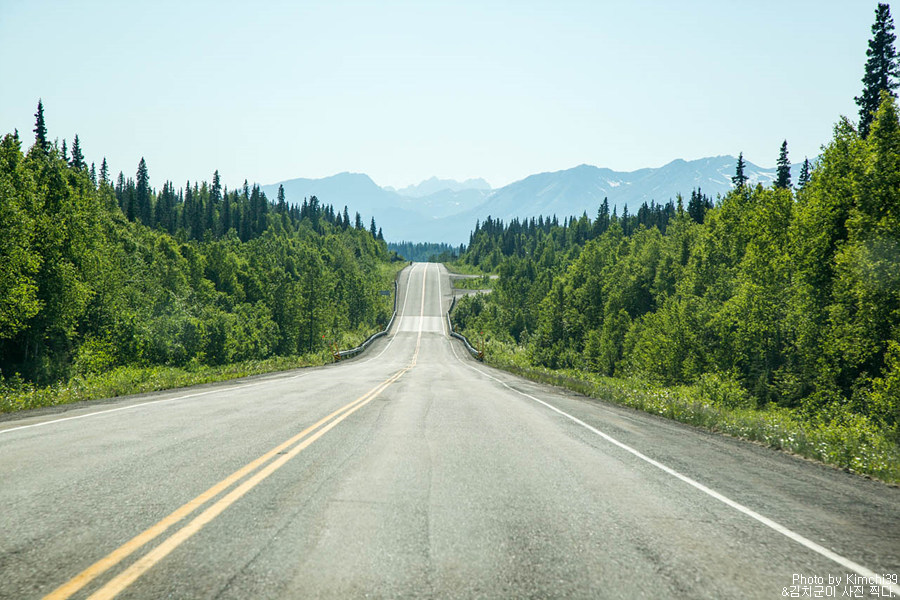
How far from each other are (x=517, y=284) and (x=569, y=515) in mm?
95245

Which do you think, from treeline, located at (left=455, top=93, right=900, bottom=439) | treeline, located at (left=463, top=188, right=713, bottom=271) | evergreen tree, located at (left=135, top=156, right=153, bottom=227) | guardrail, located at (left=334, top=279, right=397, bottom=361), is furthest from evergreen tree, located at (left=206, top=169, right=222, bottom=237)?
treeline, located at (left=455, top=93, right=900, bottom=439)

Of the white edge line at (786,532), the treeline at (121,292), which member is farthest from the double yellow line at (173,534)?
the treeline at (121,292)

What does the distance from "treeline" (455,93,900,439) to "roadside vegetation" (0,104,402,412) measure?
27404 millimetres

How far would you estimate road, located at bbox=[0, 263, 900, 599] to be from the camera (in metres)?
3.12

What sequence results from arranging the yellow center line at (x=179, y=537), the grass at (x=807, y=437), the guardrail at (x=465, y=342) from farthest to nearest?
the guardrail at (x=465, y=342)
the grass at (x=807, y=437)
the yellow center line at (x=179, y=537)

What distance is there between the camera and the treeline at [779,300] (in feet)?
66.0

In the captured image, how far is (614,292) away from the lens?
53469mm

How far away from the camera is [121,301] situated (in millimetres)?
41281

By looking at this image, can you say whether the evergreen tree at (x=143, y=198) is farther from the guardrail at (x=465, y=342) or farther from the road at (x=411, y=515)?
the road at (x=411, y=515)

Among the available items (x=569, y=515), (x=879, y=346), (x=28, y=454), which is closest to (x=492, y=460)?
(x=569, y=515)

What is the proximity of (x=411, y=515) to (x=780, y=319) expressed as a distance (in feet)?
106

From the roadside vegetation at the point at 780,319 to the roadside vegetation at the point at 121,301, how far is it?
17387 mm

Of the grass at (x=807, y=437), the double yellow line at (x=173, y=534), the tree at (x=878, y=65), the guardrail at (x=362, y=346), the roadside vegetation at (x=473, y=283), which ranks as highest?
the tree at (x=878, y=65)

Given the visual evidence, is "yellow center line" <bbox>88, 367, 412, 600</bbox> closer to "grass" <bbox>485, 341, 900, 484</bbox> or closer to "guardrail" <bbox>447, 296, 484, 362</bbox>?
"grass" <bbox>485, 341, 900, 484</bbox>
